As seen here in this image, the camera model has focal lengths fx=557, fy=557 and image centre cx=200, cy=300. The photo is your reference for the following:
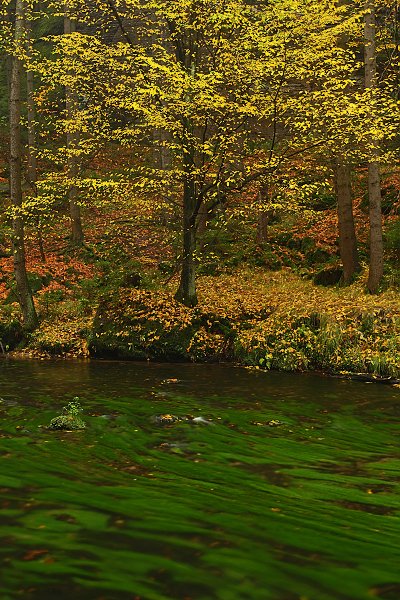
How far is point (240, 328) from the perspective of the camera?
12.8m

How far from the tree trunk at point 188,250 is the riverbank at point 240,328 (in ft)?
1.09

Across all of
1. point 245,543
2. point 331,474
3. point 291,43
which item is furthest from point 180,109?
point 245,543

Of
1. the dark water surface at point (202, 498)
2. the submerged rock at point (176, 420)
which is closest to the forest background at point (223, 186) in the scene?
the dark water surface at point (202, 498)

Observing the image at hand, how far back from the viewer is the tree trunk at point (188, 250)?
14.0 meters

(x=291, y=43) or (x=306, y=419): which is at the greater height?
(x=291, y=43)

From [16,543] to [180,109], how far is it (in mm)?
10086

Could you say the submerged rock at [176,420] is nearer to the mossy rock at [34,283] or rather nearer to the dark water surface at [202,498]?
the dark water surface at [202,498]

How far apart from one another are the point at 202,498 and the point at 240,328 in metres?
8.29

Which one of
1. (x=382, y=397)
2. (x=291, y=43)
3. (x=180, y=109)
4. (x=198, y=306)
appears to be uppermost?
(x=291, y=43)

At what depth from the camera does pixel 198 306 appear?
13.9m

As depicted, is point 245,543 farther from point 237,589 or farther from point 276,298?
point 276,298

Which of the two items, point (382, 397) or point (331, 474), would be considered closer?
point (331, 474)

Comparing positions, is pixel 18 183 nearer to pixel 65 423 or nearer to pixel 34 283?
pixel 34 283

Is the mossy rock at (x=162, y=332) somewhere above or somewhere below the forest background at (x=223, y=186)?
below
